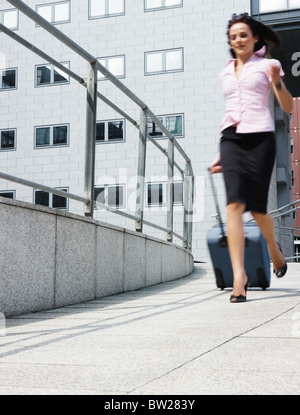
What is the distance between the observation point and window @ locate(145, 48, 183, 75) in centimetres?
1917

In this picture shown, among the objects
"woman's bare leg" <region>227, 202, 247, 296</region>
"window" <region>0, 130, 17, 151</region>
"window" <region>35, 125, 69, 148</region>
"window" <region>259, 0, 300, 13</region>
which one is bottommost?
"woman's bare leg" <region>227, 202, 247, 296</region>

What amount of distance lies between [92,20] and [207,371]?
19.8 meters

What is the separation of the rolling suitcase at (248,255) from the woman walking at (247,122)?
468 mm

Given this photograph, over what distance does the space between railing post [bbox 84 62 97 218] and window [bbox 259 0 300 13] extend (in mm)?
14977

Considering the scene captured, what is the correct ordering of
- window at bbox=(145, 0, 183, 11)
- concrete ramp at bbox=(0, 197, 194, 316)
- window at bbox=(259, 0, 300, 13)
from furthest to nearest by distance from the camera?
window at bbox=(145, 0, 183, 11), window at bbox=(259, 0, 300, 13), concrete ramp at bbox=(0, 197, 194, 316)

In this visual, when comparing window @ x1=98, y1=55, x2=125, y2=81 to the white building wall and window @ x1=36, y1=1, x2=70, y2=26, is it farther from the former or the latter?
window @ x1=36, y1=1, x2=70, y2=26

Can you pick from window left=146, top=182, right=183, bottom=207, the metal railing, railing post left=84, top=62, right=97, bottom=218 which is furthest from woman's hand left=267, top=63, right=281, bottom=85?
window left=146, top=182, right=183, bottom=207

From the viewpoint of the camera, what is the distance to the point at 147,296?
446 cm

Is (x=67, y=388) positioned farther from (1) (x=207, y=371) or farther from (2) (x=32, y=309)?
(2) (x=32, y=309)

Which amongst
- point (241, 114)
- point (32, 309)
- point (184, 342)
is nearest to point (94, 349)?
point (184, 342)

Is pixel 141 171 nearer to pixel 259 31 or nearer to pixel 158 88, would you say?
pixel 259 31

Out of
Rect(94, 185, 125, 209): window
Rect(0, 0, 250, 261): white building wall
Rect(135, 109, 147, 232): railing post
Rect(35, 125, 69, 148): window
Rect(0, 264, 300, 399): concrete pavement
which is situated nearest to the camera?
Rect(0, 264, 300, 399): concrete pavement

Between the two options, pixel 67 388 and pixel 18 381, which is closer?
pixel 67 388

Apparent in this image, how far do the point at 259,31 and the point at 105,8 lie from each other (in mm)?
17742
